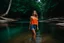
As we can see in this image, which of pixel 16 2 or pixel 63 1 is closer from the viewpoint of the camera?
pixel 63 1

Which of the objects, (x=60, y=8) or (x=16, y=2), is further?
(x=16, y=2)

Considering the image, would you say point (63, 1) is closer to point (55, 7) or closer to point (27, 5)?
point (55, 7)

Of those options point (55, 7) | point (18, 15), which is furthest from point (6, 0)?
point (55, 7)

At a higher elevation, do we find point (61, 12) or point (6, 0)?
point (6, 0)

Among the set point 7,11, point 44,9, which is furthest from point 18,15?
point 44,9

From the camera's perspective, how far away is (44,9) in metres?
31.8

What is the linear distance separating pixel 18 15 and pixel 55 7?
221 inches

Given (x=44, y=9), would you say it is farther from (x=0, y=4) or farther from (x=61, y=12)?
(x=0, y=4)

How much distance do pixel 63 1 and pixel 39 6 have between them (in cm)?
374

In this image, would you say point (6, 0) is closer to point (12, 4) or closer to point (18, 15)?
point (12, 4)

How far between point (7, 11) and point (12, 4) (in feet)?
6.40

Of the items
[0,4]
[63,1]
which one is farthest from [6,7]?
[63,1]

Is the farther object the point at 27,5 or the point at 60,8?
the point at 27,5

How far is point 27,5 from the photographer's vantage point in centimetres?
3131
